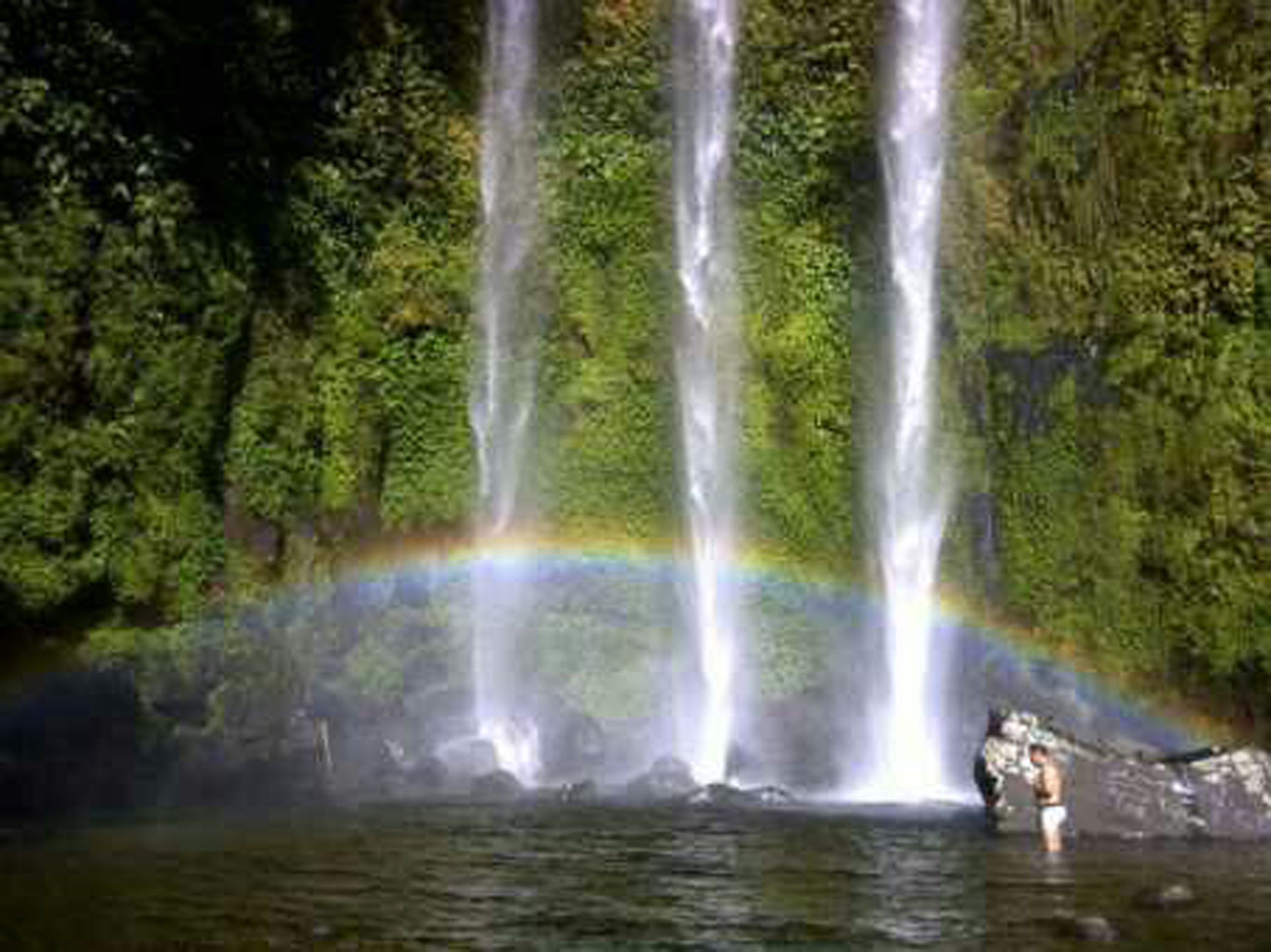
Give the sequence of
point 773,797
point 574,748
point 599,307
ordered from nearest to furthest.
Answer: point 773,797
point 574,748
point 599,307

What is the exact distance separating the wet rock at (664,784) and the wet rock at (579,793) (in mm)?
532

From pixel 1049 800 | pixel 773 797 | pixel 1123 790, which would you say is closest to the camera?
pixel 1049 800

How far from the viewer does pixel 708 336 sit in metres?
26.2

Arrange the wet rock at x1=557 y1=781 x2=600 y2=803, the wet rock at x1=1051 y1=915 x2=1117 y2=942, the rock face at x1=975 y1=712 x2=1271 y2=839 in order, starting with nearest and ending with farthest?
1. the wet rock at x1=1051 y1=915 x2=1117 y2=942
2. the rock face at x1=975 y1=712 x2=1271 y2=839
3. the wet rock at x1=557 y1=781 x2=600 y2=803

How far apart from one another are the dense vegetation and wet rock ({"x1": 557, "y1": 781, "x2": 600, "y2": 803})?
459 centimetres

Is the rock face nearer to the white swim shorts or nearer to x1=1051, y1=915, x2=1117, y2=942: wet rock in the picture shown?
the white swim shorts

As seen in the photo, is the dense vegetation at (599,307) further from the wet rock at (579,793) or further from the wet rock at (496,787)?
the wet rock at (579,793)

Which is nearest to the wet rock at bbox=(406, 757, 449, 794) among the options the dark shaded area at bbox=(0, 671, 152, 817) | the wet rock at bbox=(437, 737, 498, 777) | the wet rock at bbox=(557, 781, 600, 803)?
the wet rock at bbox=(437, 737, 498, 777)

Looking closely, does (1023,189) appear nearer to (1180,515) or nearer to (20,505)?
(1180,515)

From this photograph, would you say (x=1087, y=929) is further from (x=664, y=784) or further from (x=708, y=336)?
(x=708, y=336)

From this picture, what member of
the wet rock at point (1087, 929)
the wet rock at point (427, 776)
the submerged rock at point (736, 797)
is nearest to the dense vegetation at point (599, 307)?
the wet rock at point (427, 776)

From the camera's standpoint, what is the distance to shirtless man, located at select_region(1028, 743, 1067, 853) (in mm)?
13883

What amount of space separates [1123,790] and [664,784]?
22.9ft

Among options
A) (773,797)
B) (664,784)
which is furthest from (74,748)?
(773,797)
